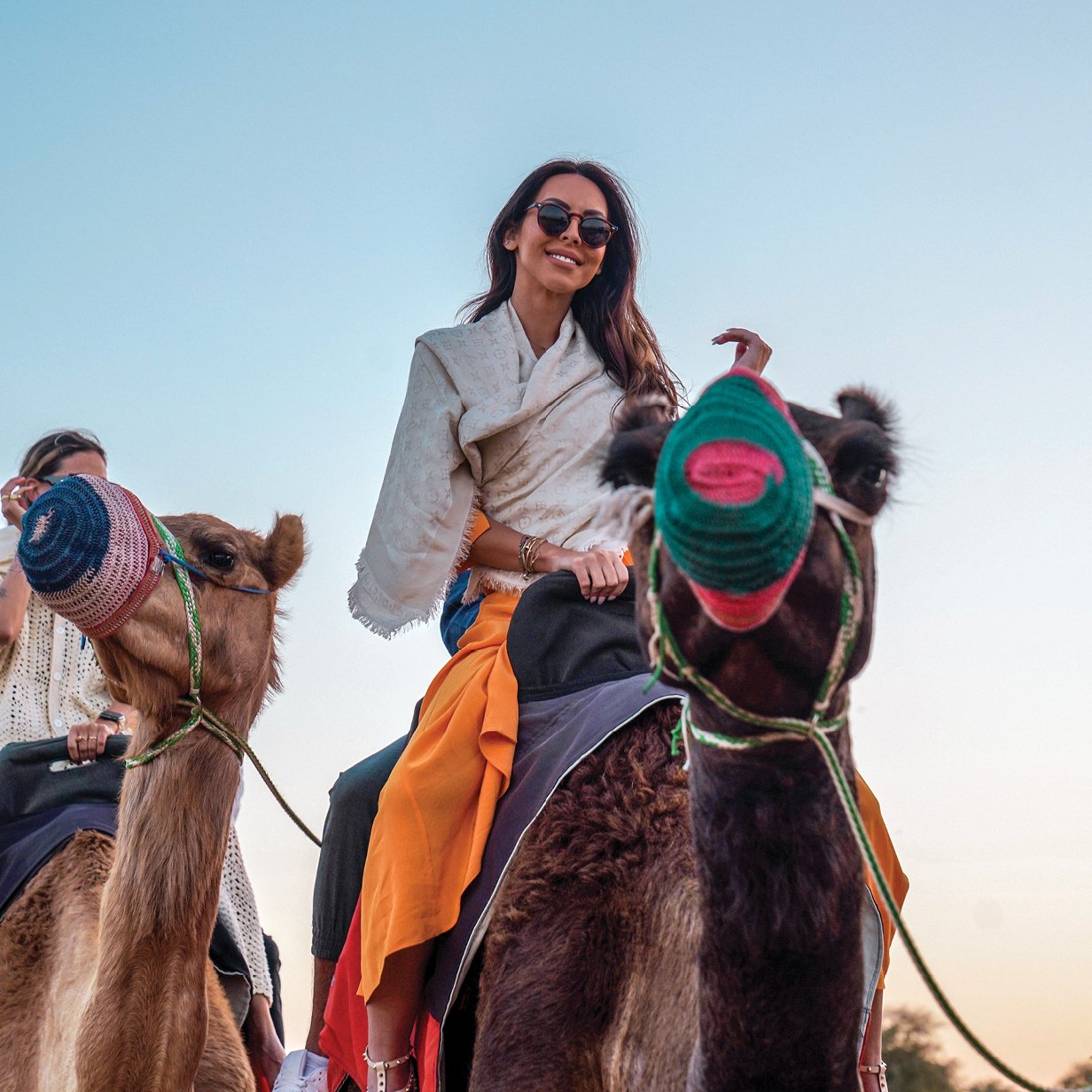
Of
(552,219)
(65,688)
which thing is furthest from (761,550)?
(65,688)

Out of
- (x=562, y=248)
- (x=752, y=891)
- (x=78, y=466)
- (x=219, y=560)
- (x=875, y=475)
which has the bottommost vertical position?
(x=752, y=891)

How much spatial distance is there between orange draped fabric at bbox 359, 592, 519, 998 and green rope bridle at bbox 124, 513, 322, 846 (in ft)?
3.51

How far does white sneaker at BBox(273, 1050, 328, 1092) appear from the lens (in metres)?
4.11

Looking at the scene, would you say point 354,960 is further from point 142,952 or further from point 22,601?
point 22,601

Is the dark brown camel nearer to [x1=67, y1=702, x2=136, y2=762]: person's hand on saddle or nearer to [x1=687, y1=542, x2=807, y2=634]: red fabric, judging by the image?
[x1=687, y1=542, x2=807, y2=634]: red fabric

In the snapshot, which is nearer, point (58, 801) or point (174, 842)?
point (174, 842)

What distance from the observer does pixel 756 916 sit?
2.28m

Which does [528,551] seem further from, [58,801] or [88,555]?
[58,801]

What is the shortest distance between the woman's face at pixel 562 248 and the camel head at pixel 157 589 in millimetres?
1334

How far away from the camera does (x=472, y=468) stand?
442 cm

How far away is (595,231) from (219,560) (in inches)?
66.5

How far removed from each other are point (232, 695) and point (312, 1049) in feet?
3.99

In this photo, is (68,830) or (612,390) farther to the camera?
(68,830)

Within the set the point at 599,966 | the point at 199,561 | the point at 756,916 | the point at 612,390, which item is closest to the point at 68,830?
the point at 199,561
